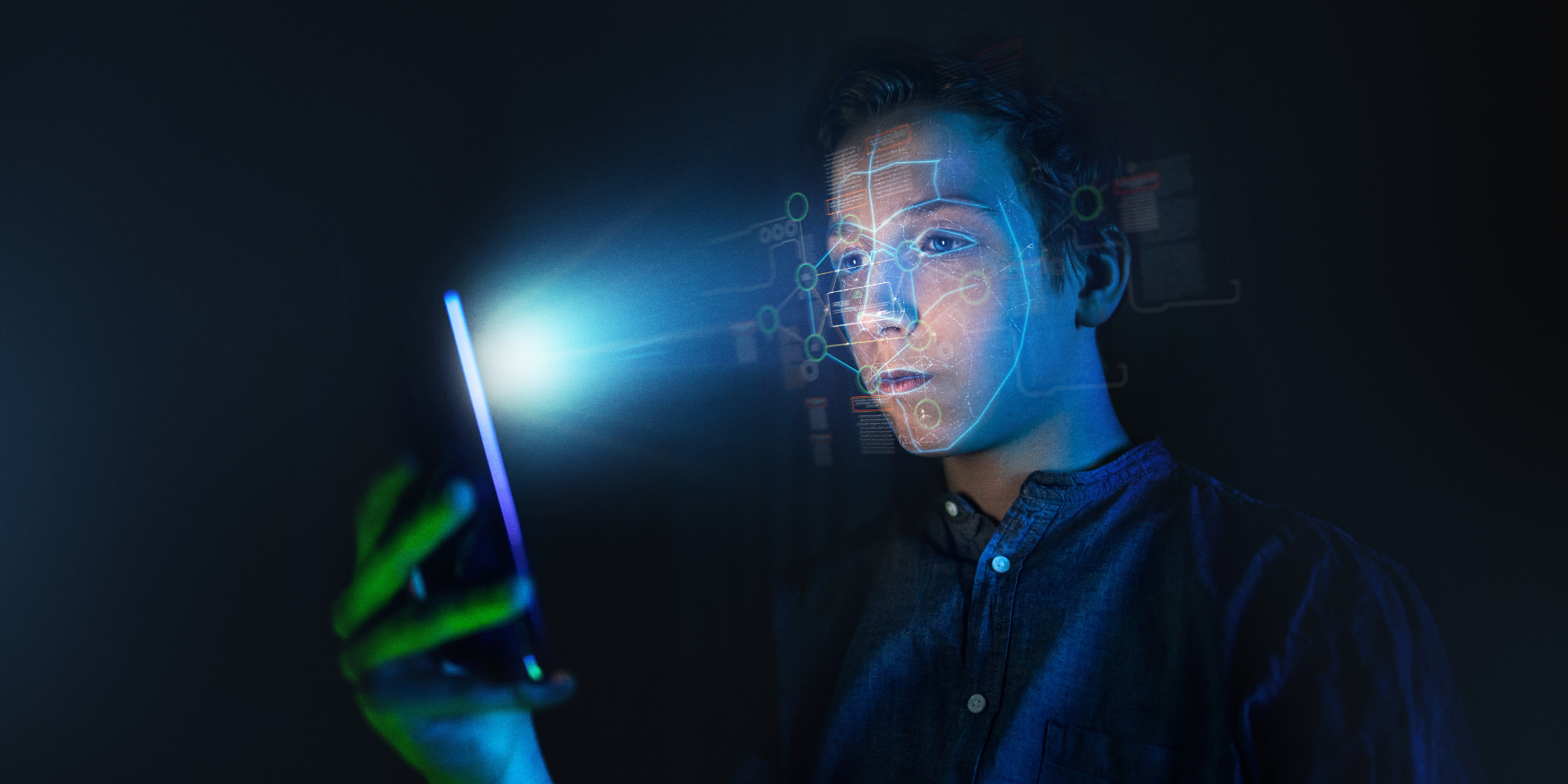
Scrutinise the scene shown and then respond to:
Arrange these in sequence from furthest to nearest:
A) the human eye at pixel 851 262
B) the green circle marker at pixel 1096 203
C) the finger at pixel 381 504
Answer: the finger at pixel 381 504
the human eye at pixel 851 262
the green circle marker at pixel 1096 203

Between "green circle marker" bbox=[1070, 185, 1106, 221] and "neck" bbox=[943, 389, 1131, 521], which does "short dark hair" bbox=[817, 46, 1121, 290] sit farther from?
"neck" bbox=[943, 389, 1131, 521]

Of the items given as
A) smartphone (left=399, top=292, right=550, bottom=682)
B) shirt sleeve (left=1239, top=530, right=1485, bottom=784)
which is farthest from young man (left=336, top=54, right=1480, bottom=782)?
smartphone (left=399, top=292, right=550, bottom=682)

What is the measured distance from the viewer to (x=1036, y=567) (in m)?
0.72

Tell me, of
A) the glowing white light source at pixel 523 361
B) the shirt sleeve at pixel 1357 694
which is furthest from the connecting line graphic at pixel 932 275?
the glowing white light source at pixel 523 361

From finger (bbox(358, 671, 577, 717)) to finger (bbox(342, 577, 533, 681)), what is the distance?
37mm

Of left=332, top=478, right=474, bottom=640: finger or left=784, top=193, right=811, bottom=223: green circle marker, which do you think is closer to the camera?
left=784, top=193, right=811, bottom=223: green circle marker

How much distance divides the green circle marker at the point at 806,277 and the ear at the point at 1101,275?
0.28 metres

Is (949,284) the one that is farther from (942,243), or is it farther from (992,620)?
(992,620)

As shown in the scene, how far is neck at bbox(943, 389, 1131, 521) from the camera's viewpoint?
0.69 meters

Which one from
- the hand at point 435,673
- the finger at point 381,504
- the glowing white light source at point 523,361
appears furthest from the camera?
the glowing white light source at point 523,361

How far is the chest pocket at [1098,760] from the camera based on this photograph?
2.00 ft

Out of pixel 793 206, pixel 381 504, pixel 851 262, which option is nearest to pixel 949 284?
pixel 851 262

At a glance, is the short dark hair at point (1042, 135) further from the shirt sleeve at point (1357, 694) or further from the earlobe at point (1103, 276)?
the shirt sleeve at point (1357, 694)

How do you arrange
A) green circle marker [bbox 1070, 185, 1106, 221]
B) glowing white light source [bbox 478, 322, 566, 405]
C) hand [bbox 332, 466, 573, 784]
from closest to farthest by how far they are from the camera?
green circle marker [bbox 1070, 185, 1106, 221] → hand [bbox 332, 466, 573, 784] → glowing white light source [bbox 478, 322, 566, 405]
